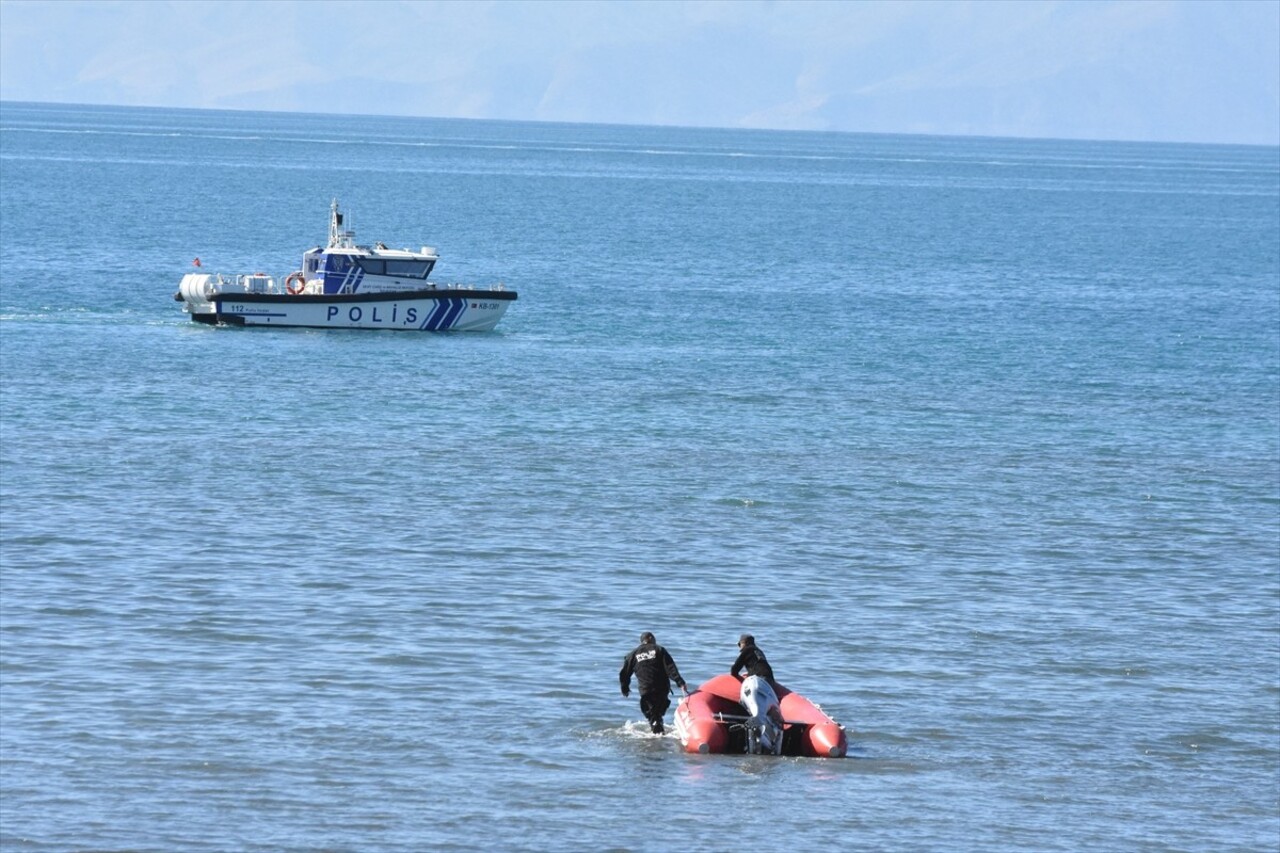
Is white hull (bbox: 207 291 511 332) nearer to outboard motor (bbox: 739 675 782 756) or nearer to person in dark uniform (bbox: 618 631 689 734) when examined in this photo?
person in dark uniform (bbox: 618 631 689 734)

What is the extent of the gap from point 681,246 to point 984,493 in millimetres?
A: 78170

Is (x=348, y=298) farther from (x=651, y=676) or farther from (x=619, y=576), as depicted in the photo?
(x=651, y=676)

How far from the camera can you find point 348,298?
225ft

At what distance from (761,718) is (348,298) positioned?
1811 inches

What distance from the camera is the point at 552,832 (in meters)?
21.8

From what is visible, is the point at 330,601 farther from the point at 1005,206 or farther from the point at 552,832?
the point at 1005,206

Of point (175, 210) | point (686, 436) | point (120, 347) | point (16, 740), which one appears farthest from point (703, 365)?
point (175, 210)

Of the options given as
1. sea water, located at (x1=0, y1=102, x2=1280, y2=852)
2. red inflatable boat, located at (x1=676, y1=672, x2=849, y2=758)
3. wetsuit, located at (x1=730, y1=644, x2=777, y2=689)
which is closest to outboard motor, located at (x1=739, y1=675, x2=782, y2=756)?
red inflatable boat, located at (x1=676, y1=672, x2=849, y2=758)

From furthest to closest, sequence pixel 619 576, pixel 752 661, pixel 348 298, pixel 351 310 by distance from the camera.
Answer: pixel 351 310 → pixel 348 298 → pixel 619 576 → pixel 752 661

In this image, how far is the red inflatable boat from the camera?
24.8 m

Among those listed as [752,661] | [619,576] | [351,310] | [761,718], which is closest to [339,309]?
[351,310]

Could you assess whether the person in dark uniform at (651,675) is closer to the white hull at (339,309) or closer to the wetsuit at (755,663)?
the wetsuit at (755,663)

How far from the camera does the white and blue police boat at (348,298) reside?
223 ft

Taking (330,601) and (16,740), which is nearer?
(16,740)
